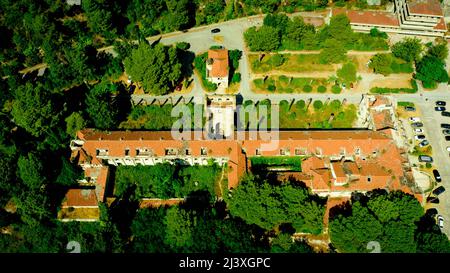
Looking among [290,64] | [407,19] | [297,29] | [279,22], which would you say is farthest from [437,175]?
[279,22]

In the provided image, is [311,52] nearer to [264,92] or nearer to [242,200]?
[264,92]

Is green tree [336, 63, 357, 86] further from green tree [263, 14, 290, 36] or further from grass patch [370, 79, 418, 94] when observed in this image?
green tree [263, 14, 290, 36]

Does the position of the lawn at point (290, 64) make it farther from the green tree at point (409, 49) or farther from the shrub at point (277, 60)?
the green tree at point (409, 49)

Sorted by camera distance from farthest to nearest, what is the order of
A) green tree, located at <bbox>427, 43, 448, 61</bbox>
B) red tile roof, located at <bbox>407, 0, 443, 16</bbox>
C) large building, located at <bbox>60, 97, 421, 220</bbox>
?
red tile roof, located at <bbox>407, 0, 443, 16</bbox> < green tree, located at <bbox>427, 43, 448, 61</bbox> < large building, located at <bbox>60, 97, 421, 220</bbox>

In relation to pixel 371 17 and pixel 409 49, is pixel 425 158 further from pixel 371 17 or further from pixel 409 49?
pixel 371 17

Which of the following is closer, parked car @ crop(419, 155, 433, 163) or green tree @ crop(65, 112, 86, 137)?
green tree @ crop(65, 112, 86, 137)

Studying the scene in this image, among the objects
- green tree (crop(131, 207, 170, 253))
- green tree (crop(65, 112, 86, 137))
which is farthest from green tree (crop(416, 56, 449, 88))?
green tree (crop(65, 112, 86, 137))
